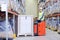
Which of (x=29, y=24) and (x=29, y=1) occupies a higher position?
(x=29, y=1)

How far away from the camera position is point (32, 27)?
48.5 ft

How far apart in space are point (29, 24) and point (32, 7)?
19.3 meters

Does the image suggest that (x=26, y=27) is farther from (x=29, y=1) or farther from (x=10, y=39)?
(x=29, y=1)

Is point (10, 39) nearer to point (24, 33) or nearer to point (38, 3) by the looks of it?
point (24, 33)

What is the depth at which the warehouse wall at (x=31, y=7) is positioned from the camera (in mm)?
32906

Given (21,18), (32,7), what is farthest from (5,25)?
(32,7)

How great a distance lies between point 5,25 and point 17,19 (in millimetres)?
7508

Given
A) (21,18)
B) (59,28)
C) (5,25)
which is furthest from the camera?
(59,28)

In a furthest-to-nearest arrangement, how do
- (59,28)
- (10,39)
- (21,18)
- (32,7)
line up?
(32,7), (59,28), (21,18), (10,39)

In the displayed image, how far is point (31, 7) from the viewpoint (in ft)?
110

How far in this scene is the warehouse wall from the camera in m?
32.9

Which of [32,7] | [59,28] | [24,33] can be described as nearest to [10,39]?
[24,33]

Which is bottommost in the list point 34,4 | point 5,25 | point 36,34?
point 36,34

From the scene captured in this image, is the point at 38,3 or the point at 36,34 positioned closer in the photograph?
the point at 36,34
